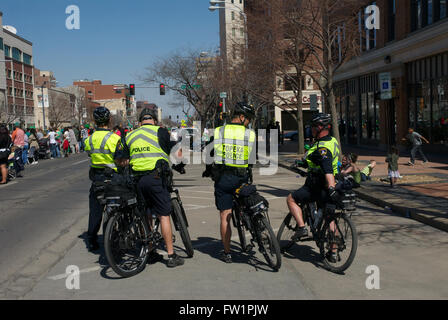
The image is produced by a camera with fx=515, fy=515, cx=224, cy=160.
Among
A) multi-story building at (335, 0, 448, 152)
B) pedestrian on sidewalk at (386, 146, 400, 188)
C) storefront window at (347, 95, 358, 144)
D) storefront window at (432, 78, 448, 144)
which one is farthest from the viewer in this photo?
storefront window at (347, 95, 358, 144)

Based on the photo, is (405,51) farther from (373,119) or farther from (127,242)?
(127,242)

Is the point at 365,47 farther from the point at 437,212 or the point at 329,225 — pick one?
the point at 329,225

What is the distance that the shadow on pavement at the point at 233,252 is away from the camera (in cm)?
611

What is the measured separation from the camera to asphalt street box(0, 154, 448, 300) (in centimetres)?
506

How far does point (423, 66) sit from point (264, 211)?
18.9 m

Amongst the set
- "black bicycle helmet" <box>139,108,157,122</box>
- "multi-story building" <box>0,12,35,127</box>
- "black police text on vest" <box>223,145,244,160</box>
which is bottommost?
"black police text on vest" <box>223,145,244,160</box>

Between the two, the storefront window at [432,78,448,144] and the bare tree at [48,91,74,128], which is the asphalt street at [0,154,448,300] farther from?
the bare tree at [48,91,74,128]

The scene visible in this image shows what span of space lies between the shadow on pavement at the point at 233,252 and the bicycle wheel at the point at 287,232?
1.33ft

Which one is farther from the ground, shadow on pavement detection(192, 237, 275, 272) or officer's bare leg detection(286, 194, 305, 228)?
officer's bare leg detection(286, 194, 305, 228)

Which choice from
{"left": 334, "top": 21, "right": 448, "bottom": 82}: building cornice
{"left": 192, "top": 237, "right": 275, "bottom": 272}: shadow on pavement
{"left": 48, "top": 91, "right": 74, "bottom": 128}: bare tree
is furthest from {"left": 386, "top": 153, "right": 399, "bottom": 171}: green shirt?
{"left": 48, "top": 91, "right": 74, "bottom": 128}: bare tree

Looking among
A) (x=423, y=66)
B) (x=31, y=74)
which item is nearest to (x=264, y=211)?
(x=423, y=66)

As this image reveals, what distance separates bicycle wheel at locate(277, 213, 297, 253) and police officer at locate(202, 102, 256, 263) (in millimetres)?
761

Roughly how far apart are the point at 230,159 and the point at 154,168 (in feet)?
2.94

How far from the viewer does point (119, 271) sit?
5516 millimetres
